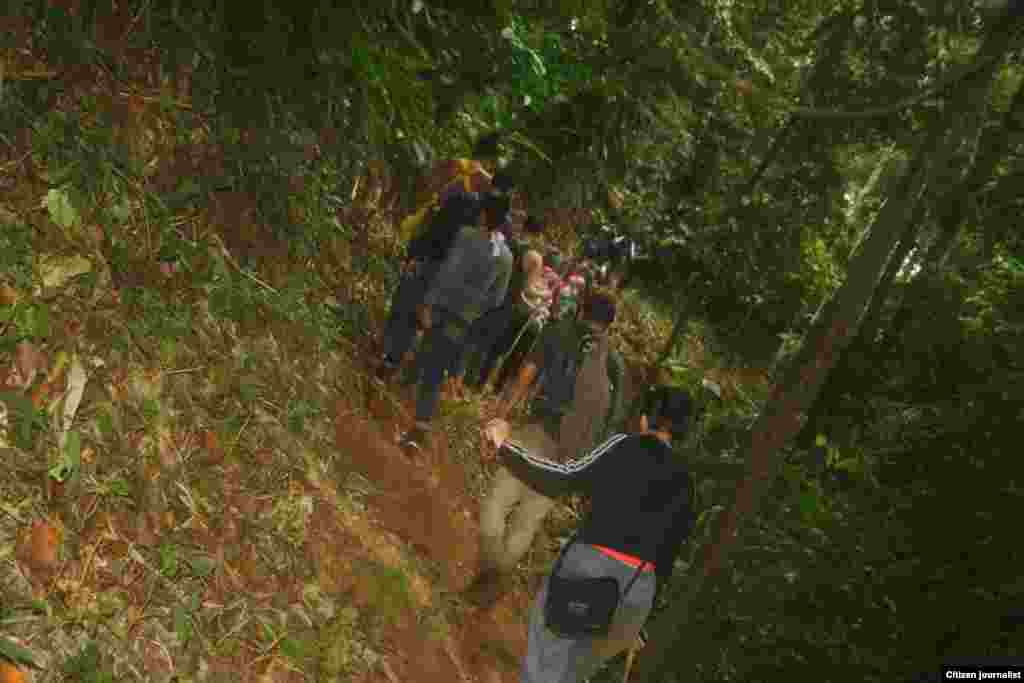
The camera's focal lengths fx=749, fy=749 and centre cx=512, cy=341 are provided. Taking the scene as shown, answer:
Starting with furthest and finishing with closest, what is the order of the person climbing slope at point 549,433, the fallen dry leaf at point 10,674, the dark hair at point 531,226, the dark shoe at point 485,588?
the dark hair at point 531,226 → the dark shoe at point 485,588 → the person climbing slope at point 549,433 → the fallen dry leaf at point 10,674

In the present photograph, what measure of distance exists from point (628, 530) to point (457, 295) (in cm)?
304

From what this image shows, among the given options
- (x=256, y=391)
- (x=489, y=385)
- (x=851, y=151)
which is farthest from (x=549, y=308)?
(x=851, y=151)

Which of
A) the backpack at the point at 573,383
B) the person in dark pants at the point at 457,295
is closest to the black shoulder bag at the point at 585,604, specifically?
the backpack at the point at 573,383

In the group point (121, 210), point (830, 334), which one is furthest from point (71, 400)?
point (830, 334)

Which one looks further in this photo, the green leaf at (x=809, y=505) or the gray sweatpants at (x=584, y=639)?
the green leaf at (x=809, y=505)

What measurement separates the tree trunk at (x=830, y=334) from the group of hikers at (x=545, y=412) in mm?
294

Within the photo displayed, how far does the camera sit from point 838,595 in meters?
5.78

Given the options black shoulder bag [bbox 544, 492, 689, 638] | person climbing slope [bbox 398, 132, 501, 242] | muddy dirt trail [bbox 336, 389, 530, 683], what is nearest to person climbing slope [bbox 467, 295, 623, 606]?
muddy dirt trail [bbox 336, 389, 530, 683]

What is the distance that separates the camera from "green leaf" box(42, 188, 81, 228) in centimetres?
437

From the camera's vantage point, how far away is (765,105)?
7.50 metres

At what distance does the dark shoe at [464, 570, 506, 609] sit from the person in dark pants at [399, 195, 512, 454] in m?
1.55

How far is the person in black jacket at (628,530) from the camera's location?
13.9 ft

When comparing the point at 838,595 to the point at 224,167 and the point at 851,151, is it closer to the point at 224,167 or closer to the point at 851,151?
the point at 224,167

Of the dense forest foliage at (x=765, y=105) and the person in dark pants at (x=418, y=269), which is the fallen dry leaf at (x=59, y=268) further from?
the person in dark pants at (x=418, y=269)
